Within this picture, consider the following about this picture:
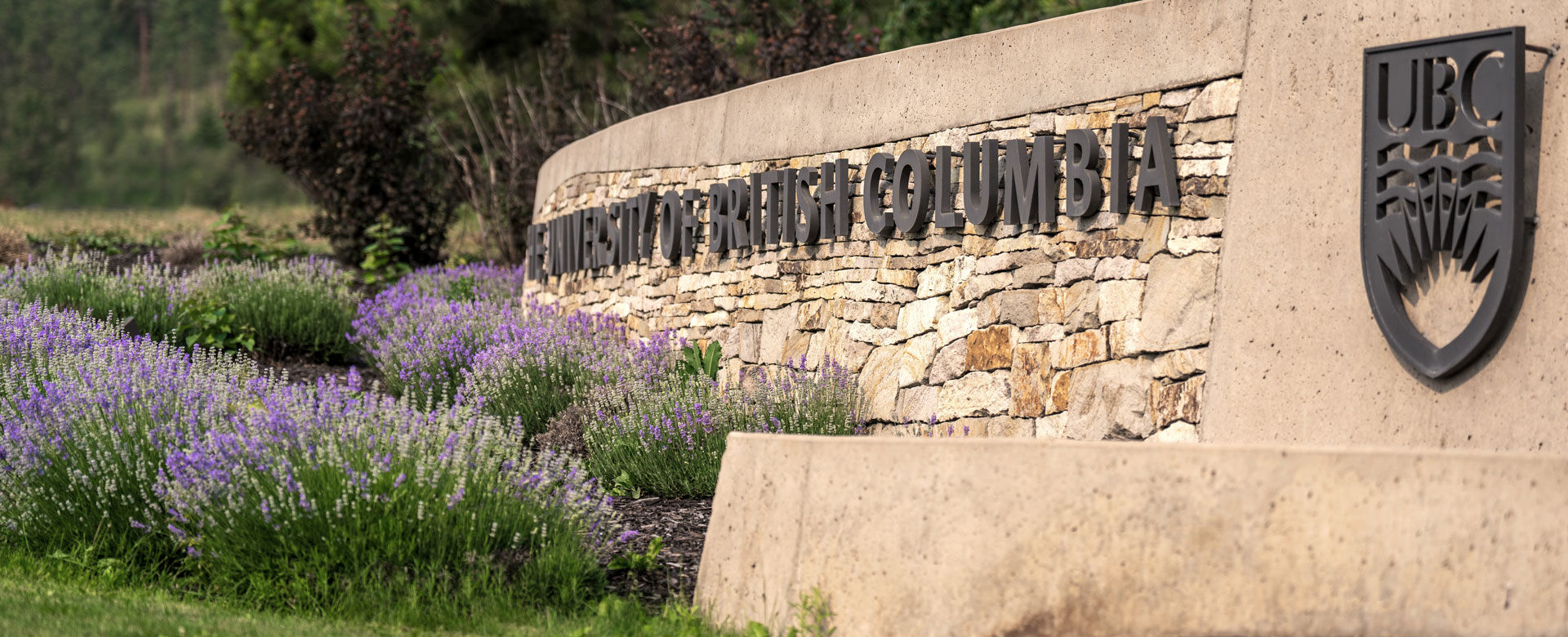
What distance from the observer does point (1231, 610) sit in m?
2.90

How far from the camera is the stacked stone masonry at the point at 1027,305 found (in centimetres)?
482

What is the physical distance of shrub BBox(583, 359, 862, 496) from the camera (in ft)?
19.6

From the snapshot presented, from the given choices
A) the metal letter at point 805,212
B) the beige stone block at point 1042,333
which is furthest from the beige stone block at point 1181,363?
the metal letter at point 805,212

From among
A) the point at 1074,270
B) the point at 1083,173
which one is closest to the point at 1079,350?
the point at 1074,270

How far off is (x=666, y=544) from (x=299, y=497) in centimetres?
139

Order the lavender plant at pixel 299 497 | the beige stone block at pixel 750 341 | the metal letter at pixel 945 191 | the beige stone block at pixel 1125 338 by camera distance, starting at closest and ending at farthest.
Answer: the lavender plant at pixel 299 497 < the beige stone block at pixel 1125 338 < the metal letter at pixel 945 191 < the beige stone block at pixel 750 341

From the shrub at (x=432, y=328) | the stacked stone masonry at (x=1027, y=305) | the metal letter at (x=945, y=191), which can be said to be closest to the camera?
the stacked stone masonry at (x=1027, y=305)

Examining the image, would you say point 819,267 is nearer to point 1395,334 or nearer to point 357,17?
point 1395,334

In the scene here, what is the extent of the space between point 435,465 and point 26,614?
120 centimetres

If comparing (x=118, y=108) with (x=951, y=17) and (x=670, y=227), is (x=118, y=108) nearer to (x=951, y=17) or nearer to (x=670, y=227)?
(x=951, y=17)

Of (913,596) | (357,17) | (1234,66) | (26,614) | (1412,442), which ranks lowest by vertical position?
(26,614)

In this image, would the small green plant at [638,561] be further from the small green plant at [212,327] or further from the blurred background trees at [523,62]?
the blurred background trees at [523,62]

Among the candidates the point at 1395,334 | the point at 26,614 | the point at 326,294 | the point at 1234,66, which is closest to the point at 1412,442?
the point at 1395,334

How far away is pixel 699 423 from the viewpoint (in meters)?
6.11
